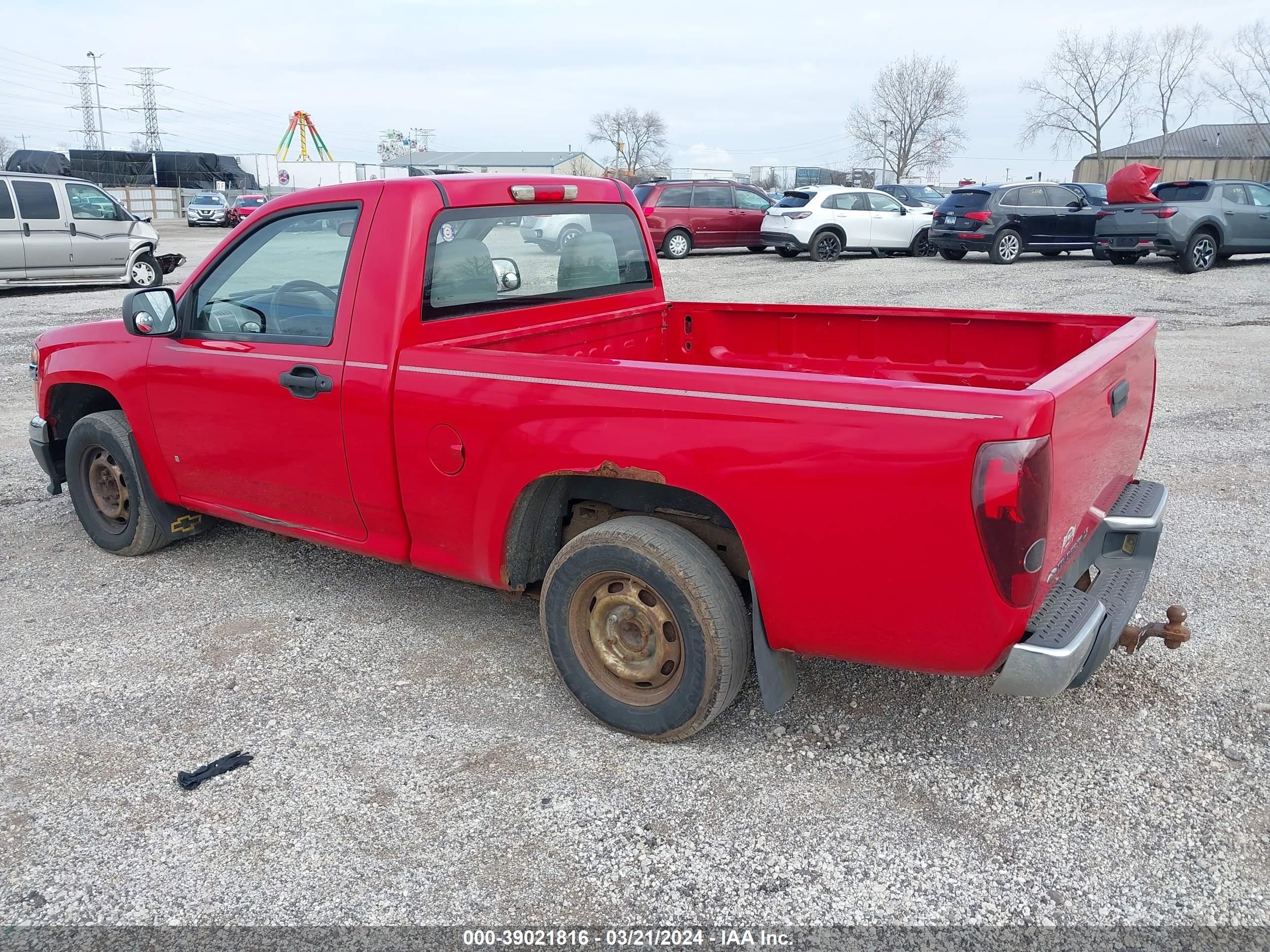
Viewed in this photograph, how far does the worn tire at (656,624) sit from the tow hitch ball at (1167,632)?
46.7 inches

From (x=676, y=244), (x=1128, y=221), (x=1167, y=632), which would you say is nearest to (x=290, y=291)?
(x=1167, y=632)

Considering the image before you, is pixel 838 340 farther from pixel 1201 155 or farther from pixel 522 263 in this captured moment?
pixel 1201 155

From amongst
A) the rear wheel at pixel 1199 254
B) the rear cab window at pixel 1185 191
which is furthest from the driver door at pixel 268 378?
the rear cab window at pixel 1185 191

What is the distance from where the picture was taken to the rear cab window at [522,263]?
3.77 m

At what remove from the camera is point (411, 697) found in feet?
12.0

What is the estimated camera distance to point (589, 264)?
4.49 metres

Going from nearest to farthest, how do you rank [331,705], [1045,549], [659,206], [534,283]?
1. [1045,549]
2. [331,705]
3. [534,283]
4. [659,206]

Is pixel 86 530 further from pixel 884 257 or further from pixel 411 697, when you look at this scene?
pixel 884 257

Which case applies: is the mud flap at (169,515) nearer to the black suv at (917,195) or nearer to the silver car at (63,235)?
the silver car at (63,235)

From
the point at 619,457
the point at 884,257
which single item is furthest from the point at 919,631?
the point at 884,257

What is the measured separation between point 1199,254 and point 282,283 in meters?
17.0

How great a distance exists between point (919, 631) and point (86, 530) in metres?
4.38

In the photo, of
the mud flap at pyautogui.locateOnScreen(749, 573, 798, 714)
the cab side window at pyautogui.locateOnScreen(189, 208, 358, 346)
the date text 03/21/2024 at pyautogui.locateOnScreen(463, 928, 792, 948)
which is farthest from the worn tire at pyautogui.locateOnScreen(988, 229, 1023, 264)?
the date text 03/21/2024 at pyautogui.locateOnScreen(463, 928, 792, 948)

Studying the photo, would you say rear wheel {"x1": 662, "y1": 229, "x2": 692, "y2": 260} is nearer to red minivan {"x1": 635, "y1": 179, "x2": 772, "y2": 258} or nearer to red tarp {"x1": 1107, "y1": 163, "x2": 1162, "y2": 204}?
red minivan {"x1": 635, "y1": 179, "x2": 772, "y2": 258}
